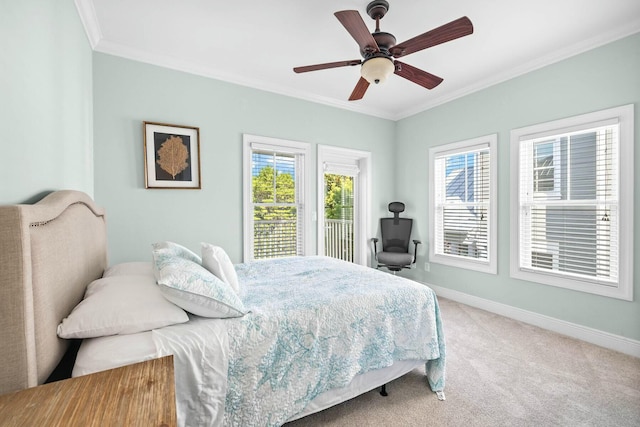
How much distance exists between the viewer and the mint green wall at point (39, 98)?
43.5 inches

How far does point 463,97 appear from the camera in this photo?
383 cm

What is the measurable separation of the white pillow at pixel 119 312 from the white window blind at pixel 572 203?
140 inches

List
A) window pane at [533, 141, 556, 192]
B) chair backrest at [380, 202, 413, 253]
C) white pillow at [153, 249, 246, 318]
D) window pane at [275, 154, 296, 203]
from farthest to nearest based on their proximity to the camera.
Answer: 1. chair backrest at [380, 202, 413, 253]
2. window pane at [275, 154, 296, 203]
3. window pane at [533, 141, 556, 192]
4. white pillow at [153, 249, 246, 318]

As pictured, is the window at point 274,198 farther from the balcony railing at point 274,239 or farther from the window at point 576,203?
the window at point 576,203

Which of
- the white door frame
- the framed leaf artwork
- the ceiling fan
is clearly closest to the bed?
the framed leaf artwork

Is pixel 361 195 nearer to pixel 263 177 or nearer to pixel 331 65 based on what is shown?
pixel 263 177

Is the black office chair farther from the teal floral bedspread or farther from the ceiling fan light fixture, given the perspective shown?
the ceiling fan light fixture

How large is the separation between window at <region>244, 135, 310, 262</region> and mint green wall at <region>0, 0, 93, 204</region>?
1661 mm

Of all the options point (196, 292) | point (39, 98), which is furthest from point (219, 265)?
point (39, 98)

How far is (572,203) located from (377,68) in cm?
245

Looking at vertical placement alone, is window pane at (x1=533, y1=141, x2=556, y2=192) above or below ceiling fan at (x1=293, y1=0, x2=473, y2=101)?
below

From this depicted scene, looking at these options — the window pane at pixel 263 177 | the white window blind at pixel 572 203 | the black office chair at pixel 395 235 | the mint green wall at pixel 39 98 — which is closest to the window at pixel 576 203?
the white window blind at pixel 572 203

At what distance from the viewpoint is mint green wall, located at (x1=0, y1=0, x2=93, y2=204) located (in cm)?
110

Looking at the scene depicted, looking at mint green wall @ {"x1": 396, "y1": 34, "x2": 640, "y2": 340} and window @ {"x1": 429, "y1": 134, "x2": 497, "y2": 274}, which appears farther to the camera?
window @ {"x1": 429, "y1": 134, "x2": 497, "y2": 274}
